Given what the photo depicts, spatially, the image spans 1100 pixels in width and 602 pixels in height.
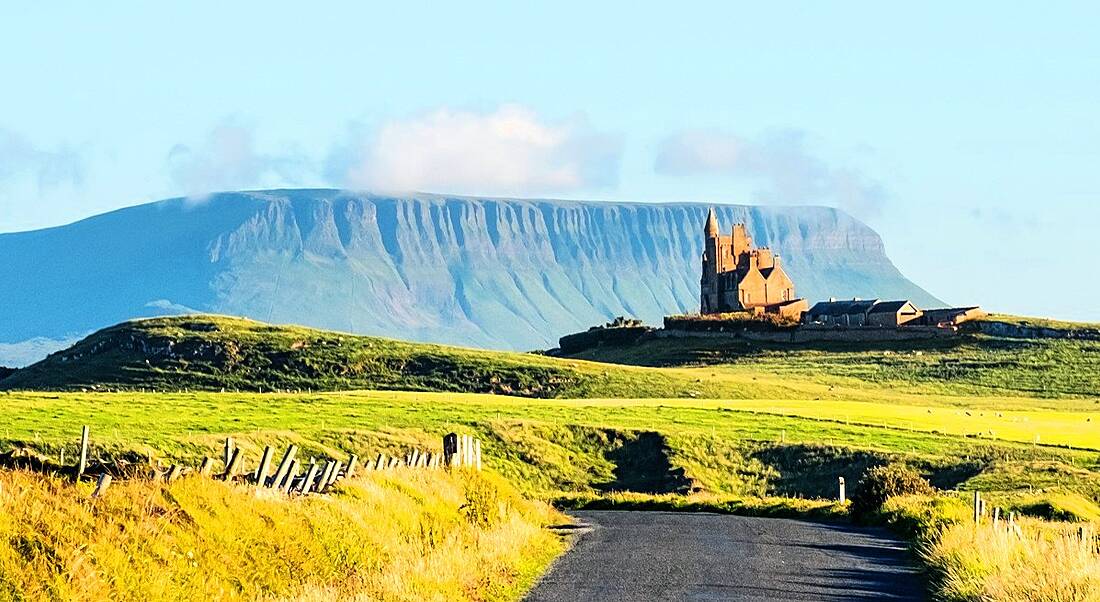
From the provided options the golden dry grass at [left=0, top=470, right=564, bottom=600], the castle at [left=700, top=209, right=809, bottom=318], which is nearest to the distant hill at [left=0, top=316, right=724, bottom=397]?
the castle at [left=700, top=209, right=809, bottom=318]

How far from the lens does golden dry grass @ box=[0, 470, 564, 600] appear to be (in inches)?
610

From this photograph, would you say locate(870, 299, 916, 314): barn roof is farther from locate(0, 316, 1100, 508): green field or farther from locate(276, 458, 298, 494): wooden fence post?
locate(276, 458, 298, 494): wooden fence post

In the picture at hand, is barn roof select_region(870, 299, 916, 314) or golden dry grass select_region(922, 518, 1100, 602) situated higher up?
barn roof select_region(870, 299, 916, 314)

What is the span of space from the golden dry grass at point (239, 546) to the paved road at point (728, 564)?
92 centimetres

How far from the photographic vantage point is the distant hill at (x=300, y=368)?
340 ft

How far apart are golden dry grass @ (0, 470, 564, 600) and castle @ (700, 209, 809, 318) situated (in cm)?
14165

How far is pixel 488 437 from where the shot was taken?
59.8 m

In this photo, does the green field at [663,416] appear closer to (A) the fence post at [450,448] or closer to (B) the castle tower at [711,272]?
(A) the fence post at [450,448]

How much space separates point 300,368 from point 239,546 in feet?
314

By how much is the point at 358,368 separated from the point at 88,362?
17.0 metres

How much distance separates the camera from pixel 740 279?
17488 centimetres

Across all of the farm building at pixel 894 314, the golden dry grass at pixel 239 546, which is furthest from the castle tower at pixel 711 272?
the golden dry grass at pixel 239 546

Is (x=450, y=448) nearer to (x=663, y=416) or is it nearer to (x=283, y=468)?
(x=283, y=468)

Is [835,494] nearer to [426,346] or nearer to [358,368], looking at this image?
[358,368]
